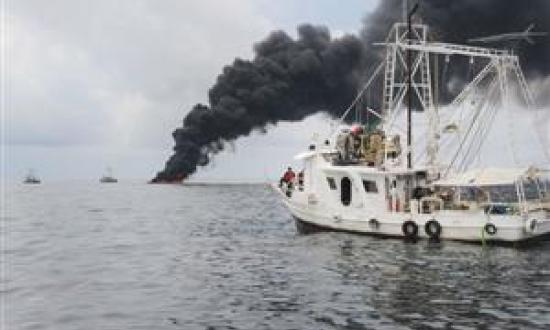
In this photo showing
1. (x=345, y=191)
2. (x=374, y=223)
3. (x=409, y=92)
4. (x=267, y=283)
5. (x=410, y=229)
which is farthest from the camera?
(x=409, y=92)

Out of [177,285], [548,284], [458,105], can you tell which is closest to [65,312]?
[177,285]

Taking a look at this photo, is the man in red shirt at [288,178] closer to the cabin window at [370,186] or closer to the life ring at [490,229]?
the cabin window at [370,186]

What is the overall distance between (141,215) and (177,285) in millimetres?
47251

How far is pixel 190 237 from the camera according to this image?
177ft

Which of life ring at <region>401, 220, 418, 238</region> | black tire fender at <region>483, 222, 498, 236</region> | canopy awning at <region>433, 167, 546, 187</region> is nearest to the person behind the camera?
black tire fender at <region>483, 222, 498, 236</region>

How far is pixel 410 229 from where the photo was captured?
155 ft

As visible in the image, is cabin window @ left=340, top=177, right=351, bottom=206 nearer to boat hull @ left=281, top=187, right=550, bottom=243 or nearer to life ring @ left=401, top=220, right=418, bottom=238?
boat hull @ left=281, top=187, right=550, bottom=243

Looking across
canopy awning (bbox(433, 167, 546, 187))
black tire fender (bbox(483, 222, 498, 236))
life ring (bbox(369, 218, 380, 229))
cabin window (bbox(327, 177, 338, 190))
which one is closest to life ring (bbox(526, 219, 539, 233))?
black tire fender (bbox(483, 222, 498, 236))

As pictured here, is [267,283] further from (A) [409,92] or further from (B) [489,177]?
(A) [409,92]

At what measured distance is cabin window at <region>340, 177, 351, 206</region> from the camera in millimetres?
51250

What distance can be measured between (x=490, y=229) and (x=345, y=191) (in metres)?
10.6

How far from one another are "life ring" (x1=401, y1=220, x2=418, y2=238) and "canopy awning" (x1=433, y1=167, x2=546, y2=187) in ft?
9.70

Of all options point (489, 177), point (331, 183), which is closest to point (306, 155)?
point (331, 183)

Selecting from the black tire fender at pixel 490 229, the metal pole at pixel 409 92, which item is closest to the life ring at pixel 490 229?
the black tire fender at pixel 490 229
